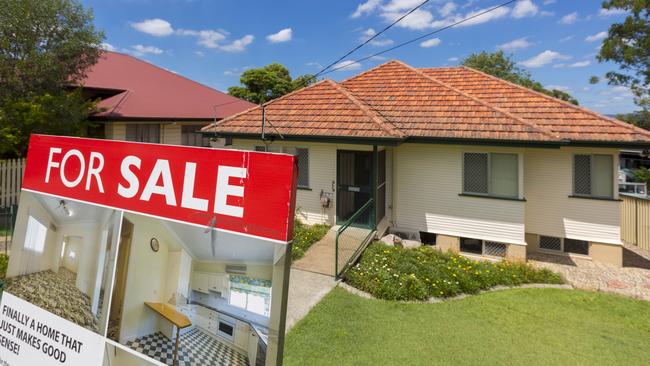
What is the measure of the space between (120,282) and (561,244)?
1243 centimetres

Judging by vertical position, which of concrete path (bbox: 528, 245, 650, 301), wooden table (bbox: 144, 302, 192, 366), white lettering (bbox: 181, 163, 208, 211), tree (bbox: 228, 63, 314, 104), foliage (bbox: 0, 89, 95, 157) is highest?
tree (bbox: 228, 63, 314, 104)

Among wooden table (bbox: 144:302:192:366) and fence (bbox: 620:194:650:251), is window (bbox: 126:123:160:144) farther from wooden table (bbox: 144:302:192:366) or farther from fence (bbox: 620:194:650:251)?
fence (bbox: 620:194:650:251)

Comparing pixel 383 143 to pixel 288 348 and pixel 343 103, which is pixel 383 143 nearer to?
pixel 343 103

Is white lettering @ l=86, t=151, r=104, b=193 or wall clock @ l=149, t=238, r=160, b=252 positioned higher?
white lettering @ l=86, t=151, r=104, b=193

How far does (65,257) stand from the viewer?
3164 mm

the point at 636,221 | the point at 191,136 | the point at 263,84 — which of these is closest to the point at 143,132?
the point at 191,136

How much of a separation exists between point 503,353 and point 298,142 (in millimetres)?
8262

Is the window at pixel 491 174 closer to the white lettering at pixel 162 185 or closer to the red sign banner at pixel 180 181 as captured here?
the red sign banner at pixel 180 181

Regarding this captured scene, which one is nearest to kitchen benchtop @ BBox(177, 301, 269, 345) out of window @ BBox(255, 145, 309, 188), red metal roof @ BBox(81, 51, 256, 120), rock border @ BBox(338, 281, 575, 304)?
rock border @ BBox(338, 281, 575, 304)

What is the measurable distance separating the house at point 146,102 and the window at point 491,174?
10.2m

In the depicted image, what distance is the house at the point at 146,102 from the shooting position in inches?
648

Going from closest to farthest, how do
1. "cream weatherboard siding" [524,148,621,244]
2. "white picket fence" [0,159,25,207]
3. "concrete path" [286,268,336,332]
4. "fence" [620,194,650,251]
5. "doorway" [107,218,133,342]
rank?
"doorway" [107,218,133,342], "concrete path" [286,268,336,332], "cream weatherboard siding" [524,148,621,244], "white picket fence" [0,159,25,207], "fence" [620,194,650,251]

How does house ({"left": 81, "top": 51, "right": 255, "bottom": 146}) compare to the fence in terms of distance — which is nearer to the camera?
the fence

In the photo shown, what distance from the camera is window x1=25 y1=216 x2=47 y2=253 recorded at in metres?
3.38
